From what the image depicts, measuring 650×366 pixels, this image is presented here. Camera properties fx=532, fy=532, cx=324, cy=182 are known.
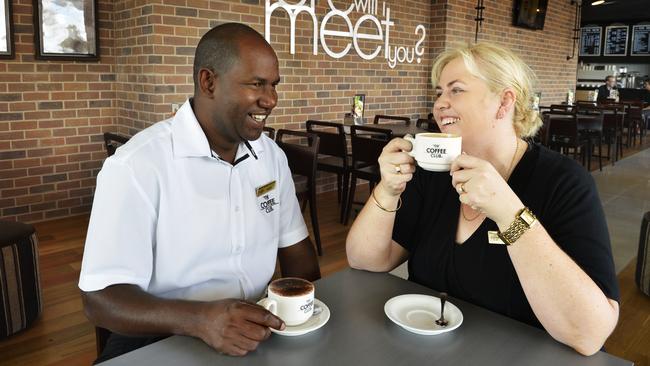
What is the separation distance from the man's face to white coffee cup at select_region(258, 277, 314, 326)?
1.64 ft

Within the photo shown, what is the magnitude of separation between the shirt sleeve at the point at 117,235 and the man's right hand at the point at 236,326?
0.29m

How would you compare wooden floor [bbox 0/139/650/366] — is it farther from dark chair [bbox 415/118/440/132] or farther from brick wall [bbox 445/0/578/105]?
brick wall [bbox 445/0/578/105]

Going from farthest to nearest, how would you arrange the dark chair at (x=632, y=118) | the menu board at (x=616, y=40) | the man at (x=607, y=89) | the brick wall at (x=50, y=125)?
1. the menu board at (x=616, y=40)
2. the man at (x=607, y=89)
3. the dark chair at (x=632, y=118)
4. the brick wall at (x=50, y=125)

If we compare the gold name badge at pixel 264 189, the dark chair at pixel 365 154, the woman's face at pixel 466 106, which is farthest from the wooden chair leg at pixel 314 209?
the woman's face at pixel 466 106

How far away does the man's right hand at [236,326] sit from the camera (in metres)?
0.99

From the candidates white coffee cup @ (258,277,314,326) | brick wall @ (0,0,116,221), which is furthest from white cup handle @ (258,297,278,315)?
brick wall @ (0,0,116,221)

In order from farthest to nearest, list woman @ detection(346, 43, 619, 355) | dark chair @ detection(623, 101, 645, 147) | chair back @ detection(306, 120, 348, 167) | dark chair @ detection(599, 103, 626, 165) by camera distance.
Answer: dark chair @ detection(623, 101, 645, 147), dark chair @ detection(599, 103, 626, 165), chair back @ detection(306, 120, 348, 167), woman @ detection(346, 43, 619, 355)

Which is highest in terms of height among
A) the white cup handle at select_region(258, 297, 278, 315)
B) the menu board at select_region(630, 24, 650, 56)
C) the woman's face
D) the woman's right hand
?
the menu board at select_region(630, 24, 650, 56)

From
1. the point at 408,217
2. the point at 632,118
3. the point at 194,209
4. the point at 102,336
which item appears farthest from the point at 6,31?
the point at 632,118

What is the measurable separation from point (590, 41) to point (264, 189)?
1413cm

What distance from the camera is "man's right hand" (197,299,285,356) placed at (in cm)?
99

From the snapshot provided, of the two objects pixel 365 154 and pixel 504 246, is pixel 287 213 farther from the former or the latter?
pixel 365 154

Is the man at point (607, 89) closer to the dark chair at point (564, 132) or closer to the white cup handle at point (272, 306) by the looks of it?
the dark chair at point (564, 132)

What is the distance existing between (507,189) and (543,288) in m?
0.22
